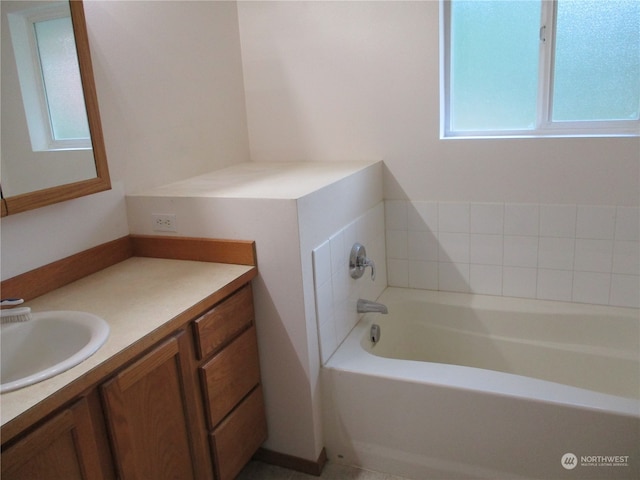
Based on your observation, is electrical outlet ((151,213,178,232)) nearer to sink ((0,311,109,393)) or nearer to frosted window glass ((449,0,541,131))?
sink ((0,311,109,393))

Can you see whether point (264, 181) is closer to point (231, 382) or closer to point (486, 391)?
point (231, 382)

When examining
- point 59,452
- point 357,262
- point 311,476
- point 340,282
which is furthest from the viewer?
point 357,262

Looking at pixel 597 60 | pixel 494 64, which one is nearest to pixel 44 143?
pixel 494 64

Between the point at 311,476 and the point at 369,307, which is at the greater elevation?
the point at 369,307

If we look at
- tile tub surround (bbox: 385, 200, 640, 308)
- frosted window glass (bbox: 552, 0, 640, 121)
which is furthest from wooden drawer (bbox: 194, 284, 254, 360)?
frosted window glass (bbox: 552, 0, 640, 121)

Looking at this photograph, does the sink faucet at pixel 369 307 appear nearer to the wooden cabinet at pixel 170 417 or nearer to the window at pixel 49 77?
the wooden cabinet at pixel 170 417

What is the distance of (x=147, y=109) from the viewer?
83.4 inches

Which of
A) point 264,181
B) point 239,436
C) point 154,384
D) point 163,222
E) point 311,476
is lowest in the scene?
point 311,476

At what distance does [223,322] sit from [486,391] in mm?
919

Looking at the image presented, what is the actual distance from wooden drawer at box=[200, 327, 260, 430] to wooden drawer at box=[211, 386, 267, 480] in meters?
0.04

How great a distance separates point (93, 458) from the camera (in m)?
1.25

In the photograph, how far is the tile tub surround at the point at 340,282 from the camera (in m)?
1.97

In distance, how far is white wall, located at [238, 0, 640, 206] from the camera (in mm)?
2299

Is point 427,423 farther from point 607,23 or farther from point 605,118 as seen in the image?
point 607,23
